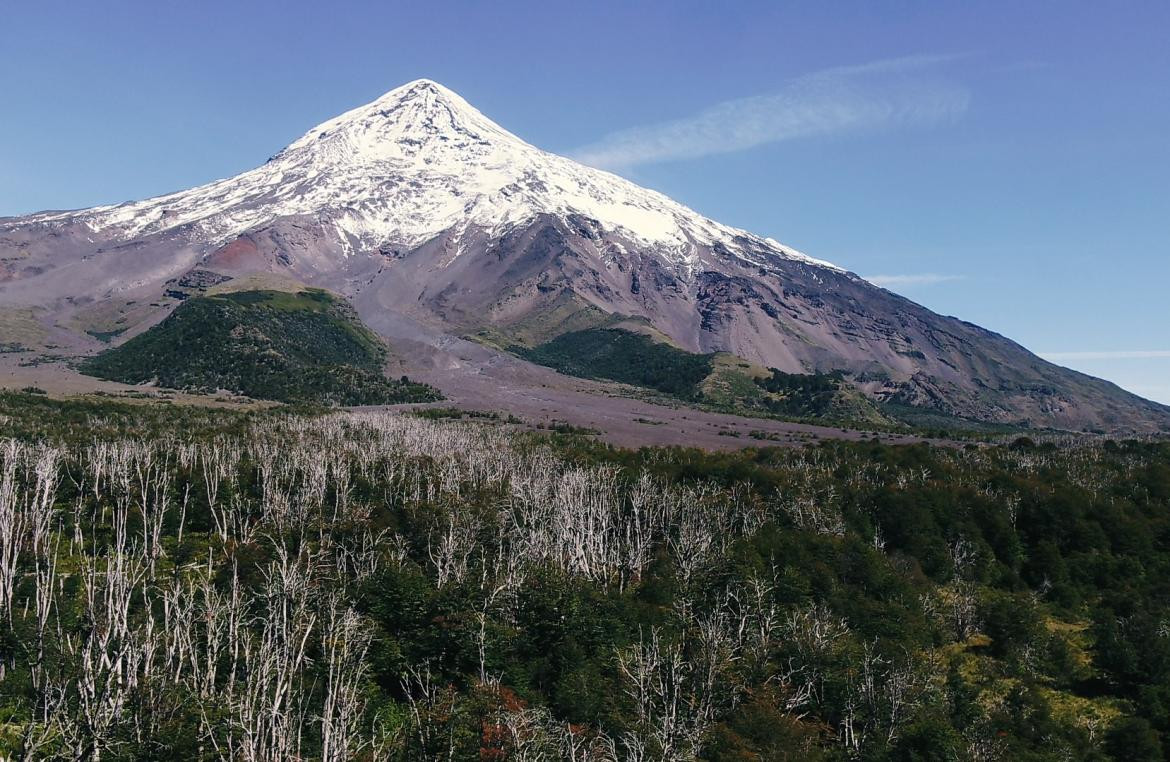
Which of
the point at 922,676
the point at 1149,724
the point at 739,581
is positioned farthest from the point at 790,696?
the point at 1149,724

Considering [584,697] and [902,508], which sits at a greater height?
[902,508]

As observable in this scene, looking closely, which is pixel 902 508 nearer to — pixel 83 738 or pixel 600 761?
pixel 600 761

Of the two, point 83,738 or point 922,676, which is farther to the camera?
point 922,676

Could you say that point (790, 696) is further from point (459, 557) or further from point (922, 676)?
point (459, 557)

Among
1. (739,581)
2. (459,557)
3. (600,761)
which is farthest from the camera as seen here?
(459,557)

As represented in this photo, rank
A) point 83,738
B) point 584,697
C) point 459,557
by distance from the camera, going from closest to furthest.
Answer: point 83,738 < point 584,697 < point 459,557

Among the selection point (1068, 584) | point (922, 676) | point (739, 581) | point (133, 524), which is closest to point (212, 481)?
point (133, 524)
